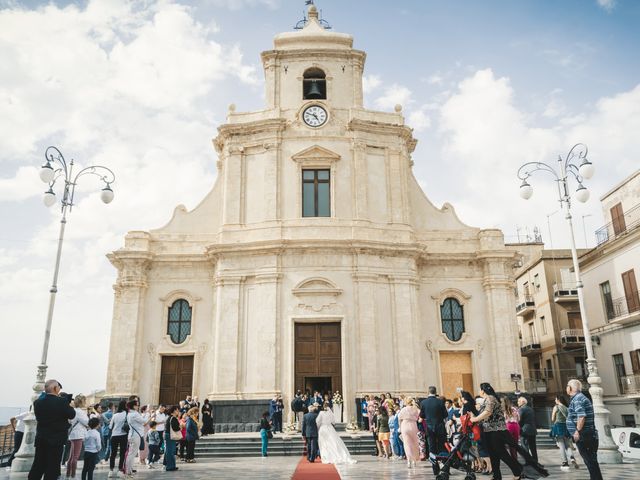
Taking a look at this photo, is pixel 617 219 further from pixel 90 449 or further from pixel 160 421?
pixel 90 449

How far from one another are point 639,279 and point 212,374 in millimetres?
18732

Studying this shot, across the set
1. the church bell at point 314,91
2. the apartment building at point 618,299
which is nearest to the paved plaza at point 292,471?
the apartment building at point 618,299

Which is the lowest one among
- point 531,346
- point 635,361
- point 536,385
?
point 536,385

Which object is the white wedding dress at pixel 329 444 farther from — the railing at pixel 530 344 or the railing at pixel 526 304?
the railing at pixel 526 304

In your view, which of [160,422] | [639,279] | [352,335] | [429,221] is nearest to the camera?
[160,422]

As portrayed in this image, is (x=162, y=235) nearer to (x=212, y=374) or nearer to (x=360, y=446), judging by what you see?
(x=212, y=374)

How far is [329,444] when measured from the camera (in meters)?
15.5

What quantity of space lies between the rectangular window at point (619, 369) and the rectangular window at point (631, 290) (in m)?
2.44

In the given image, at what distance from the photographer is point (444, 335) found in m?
24.9

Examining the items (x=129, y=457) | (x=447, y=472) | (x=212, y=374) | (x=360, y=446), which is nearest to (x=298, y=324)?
(x=212, y=374)

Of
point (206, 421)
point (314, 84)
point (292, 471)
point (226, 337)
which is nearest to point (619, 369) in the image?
point (226, 337)

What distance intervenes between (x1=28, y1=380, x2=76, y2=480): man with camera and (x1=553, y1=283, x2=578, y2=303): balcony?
1134 inches

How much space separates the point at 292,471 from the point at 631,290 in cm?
1922

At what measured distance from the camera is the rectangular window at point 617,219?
27062 mm
